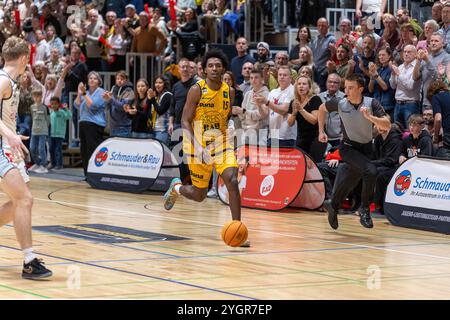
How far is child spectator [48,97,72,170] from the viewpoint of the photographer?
73.4ft

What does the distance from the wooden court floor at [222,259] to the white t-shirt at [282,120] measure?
1.59 metres

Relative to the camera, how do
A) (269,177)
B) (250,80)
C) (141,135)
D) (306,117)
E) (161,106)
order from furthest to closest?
(141,135)
(161,106)
(250,80)
(269,177)
(306,117)

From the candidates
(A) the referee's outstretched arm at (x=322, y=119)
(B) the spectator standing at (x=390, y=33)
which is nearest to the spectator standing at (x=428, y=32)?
(B) the spectator standing at (x=390, y=33)

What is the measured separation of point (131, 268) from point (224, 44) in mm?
13499

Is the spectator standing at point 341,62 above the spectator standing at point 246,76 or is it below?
above

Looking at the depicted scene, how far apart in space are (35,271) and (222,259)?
8.12 feet

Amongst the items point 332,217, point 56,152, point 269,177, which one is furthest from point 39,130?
point 332,217

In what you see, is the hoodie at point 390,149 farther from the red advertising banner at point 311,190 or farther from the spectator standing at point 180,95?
the spectator standing at point 180,95

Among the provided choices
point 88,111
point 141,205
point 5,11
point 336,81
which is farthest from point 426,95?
point 5,11

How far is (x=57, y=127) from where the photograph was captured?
22.3m

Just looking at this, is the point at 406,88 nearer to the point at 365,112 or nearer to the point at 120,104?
the point at 365,112

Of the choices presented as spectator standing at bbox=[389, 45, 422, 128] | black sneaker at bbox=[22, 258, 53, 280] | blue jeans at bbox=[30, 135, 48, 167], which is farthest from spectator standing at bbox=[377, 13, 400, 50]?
black sneaker at bbox=[22, 258, 53, 280]

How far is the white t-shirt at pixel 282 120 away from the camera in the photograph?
16.9m

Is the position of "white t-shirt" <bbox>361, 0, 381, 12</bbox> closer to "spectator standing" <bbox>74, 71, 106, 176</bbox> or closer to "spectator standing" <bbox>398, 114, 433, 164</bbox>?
"spectator standing" <bbox>398, 114, 433, 164</bbox>
